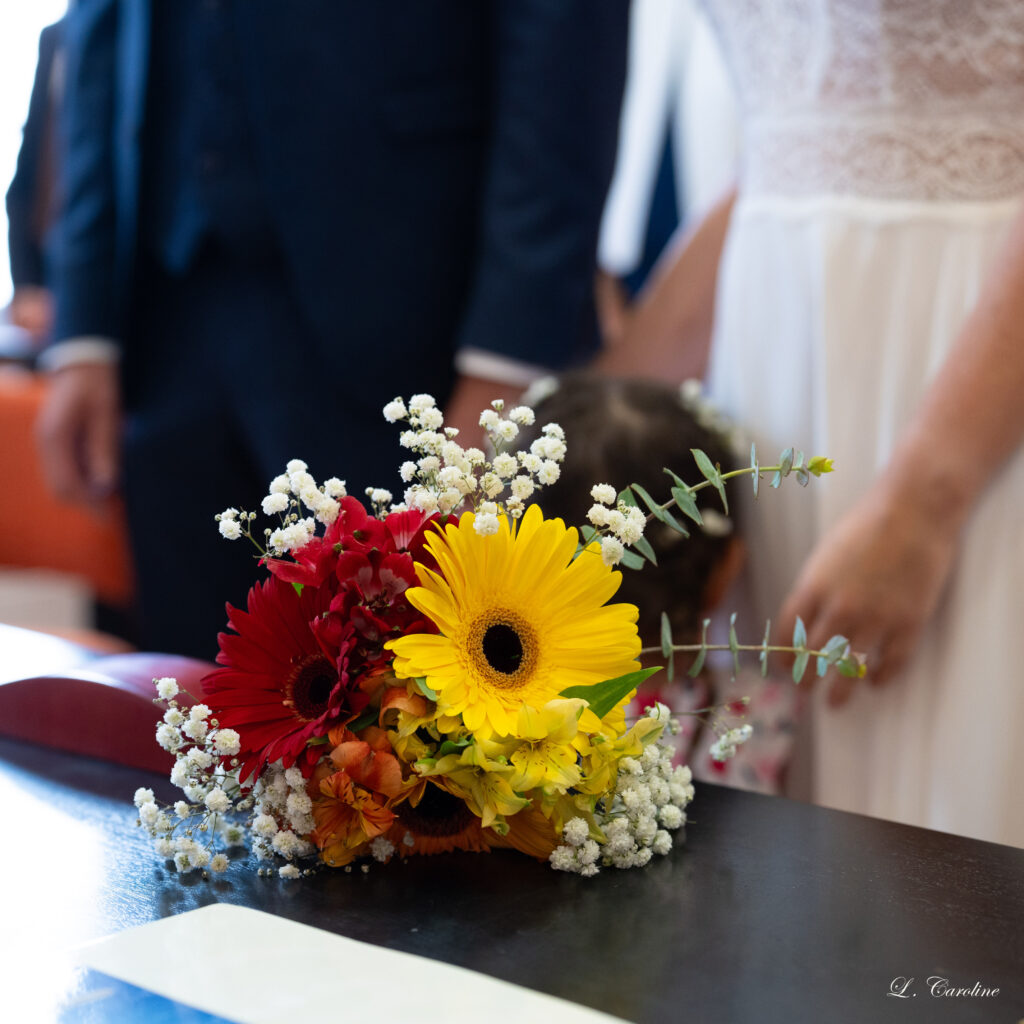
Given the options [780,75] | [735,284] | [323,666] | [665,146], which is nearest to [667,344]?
[735,284]

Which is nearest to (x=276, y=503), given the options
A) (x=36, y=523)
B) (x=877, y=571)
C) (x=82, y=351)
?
(x=877, y=571)

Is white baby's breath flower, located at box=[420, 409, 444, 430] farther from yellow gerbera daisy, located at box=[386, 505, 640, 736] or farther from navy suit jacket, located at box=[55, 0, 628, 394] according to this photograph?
navy suit jacket, located at box=[55, 0, 628, 394]

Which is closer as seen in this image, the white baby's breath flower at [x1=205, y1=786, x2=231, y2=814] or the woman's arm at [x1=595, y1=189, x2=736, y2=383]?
the white baby's breath flower at [x1=205, y1=786, x2=231, y2=814]

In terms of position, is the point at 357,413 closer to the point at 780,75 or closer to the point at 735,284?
the point at 735,284

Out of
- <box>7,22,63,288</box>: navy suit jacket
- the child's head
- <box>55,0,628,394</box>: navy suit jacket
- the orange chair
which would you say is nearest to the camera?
the child's head

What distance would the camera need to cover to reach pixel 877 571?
3.23ft

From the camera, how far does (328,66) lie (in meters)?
1.48

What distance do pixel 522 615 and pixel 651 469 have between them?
683 millimetres

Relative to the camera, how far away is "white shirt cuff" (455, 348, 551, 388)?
149cm

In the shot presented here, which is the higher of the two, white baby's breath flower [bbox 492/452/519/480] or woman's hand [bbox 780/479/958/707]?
white baby's breath flower [bbox 492/452/519/480]

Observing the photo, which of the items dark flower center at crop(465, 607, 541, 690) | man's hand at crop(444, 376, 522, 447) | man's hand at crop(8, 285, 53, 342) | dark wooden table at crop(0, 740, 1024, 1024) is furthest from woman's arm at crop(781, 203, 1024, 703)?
man's hand at crop(8, 285, 53, 342)

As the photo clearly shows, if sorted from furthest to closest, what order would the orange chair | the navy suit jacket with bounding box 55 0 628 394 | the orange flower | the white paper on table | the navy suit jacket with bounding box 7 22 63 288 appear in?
the navy suit jacket with bounding box 7 22 63 288, the orange chair, the navy suit jacket with bounding box 55 0 628 394, the orange flower, the white paper on table

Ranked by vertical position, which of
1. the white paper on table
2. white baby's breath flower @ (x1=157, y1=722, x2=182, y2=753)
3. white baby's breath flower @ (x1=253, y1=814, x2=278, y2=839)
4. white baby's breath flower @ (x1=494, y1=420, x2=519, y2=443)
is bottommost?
the white paper on table

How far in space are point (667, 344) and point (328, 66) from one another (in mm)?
544
